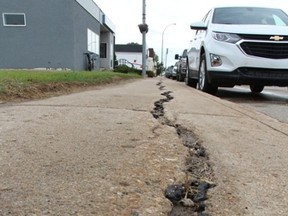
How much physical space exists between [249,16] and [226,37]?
1032mm

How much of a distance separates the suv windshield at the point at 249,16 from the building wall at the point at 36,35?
37.5ft

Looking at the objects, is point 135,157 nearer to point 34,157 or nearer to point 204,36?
point 34,157

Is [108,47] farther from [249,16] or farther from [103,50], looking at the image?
[249,16]

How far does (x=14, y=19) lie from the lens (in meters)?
17.4

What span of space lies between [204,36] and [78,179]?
574cm

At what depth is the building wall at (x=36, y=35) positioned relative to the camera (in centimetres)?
1725

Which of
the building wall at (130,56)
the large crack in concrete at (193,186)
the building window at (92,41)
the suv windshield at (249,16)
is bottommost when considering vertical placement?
the building wall at (130,56)

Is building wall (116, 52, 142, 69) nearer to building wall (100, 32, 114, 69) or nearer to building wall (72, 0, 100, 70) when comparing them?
building wall (100, 32, 114, 69)

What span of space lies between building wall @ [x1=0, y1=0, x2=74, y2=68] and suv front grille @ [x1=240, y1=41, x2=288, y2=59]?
41.5 ft

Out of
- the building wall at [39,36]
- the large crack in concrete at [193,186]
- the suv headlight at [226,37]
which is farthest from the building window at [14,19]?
the large crack in concrete at [193,186]

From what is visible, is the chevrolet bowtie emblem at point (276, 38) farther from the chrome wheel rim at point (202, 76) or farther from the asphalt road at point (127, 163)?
the asphalt road at point (127, 163)

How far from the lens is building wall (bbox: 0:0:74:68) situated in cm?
1725

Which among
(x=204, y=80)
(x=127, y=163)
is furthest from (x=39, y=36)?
(x=127, y=163)

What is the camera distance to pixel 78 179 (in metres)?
1.83
